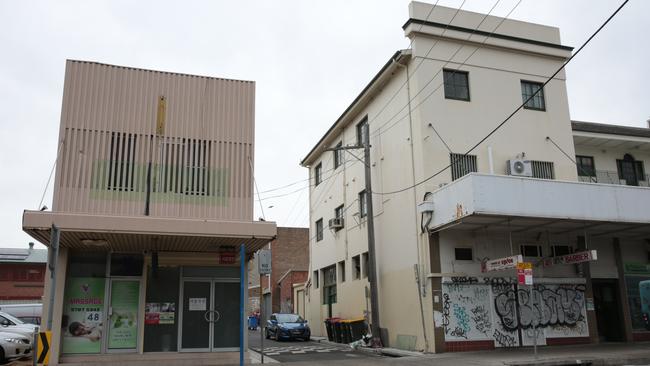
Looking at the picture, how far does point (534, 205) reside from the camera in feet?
58.3

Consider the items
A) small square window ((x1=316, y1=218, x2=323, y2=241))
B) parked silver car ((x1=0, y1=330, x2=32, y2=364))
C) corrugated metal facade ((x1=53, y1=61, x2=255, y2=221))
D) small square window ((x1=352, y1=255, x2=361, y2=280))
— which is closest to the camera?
corrugated metal facade ((x1=53, y1=61, x2=255, y2=221))

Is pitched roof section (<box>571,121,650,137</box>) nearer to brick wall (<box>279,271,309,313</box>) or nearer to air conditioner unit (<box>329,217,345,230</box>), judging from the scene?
air conditioner unit (<box>329,217,345,230</box>)

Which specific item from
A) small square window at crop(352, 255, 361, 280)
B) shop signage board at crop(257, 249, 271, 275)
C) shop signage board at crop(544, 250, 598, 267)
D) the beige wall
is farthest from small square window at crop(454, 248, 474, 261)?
shop signage board at crop(257, 249, 271, 275)

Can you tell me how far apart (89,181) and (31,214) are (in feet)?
6.85

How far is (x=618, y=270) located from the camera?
72.4 feet

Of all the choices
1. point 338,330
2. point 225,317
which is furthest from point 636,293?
point 225,317

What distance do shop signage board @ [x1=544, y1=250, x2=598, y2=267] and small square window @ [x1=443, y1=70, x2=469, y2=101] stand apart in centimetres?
664

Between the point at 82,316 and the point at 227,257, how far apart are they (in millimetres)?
4040

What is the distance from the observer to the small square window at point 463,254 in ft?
64.3

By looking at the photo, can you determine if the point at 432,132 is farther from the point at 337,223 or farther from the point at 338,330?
the point at 338,330

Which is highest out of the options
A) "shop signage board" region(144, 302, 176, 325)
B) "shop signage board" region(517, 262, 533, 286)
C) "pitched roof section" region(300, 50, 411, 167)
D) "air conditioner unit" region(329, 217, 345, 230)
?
"pitched roof section" region(300, 50, 411, 167)

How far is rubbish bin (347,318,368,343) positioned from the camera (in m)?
23.5

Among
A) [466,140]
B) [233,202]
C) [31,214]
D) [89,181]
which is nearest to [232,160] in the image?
[233,202]

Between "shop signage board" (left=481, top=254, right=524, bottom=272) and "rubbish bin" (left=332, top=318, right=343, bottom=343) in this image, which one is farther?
"rubbish bin" (left=332, top=318, right=343, bottom=343)
